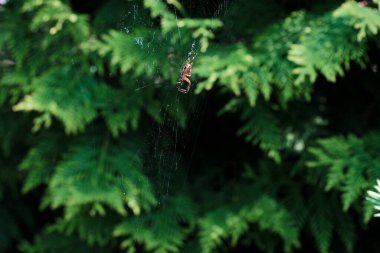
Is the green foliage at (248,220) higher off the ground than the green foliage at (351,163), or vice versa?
the green foliage at (351,163)

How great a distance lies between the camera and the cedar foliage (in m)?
2.05

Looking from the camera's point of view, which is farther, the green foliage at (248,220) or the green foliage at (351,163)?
the green foliage at (248,220)

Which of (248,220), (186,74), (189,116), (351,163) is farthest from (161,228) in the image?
(351,163)

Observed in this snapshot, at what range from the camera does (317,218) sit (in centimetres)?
236

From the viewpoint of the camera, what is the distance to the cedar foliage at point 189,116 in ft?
6.73

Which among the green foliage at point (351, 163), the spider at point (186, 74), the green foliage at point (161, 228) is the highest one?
the spider at point (186, 74)

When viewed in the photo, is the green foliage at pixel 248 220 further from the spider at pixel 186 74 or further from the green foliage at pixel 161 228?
the spider at pixel 186 74

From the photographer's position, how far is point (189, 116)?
2.40 metres

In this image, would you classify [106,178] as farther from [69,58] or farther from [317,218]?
[317,218]

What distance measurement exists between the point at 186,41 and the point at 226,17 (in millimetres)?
301

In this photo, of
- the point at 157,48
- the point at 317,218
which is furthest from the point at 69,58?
the point at 317,218

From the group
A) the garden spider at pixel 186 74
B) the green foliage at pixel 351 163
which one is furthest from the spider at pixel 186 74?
the green foliage at pixel 351 163

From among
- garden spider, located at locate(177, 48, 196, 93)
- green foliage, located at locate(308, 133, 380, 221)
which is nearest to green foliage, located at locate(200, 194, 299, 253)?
green foliage, located at locate(308, 133, 380, 221)

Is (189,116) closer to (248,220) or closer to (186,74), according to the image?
(186,74)
